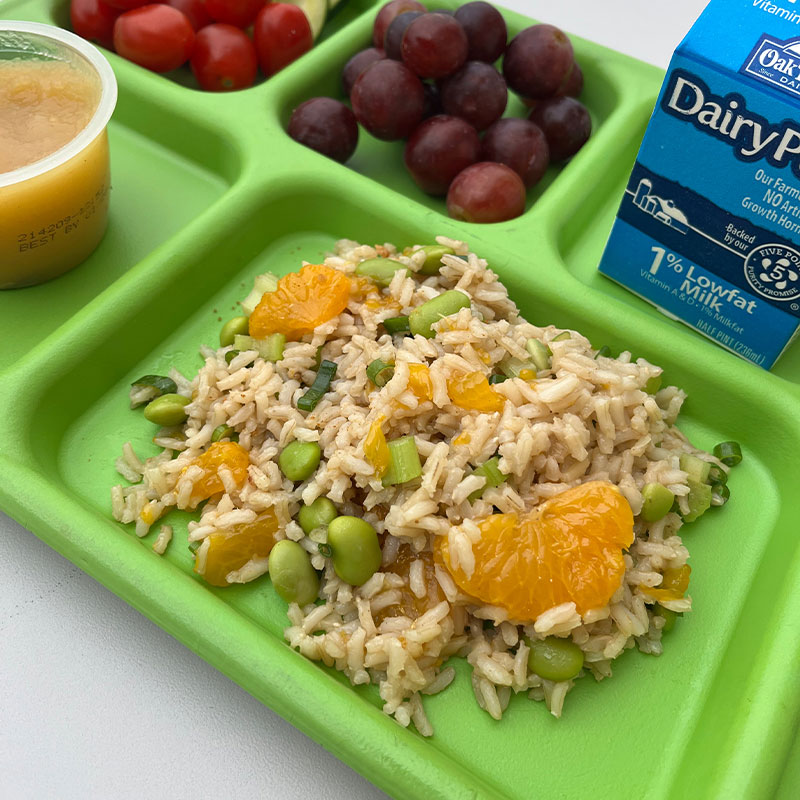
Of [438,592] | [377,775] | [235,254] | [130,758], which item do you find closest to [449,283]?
[235,254]

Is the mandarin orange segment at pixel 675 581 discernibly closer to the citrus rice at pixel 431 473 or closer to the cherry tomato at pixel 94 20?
the citrus rice at pixel 431 473

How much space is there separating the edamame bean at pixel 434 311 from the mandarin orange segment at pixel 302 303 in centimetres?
19

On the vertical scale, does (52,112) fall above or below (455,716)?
above

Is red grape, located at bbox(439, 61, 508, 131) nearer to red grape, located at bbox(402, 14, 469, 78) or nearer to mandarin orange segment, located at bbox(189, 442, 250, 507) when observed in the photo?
red grape, located at bbox(402, 14, 469, 78)

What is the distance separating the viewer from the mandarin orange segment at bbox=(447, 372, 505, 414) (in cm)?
159

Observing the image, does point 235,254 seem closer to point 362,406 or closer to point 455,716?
point 362,406

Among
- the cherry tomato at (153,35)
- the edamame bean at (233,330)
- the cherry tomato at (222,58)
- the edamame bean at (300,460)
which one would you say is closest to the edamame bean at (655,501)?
the edamame bean at (300,460)

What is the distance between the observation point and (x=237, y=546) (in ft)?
5.00

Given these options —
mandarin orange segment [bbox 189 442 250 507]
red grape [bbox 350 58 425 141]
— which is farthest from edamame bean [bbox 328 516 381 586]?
red grape [bbox 350 58 425 141]

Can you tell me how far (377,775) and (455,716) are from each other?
0.21 meters

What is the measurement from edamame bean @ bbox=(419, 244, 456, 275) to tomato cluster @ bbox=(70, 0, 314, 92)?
103cm

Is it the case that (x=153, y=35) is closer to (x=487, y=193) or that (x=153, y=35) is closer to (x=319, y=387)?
(x=487, y=193)

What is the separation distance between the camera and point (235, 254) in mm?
2080

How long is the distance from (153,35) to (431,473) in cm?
171
